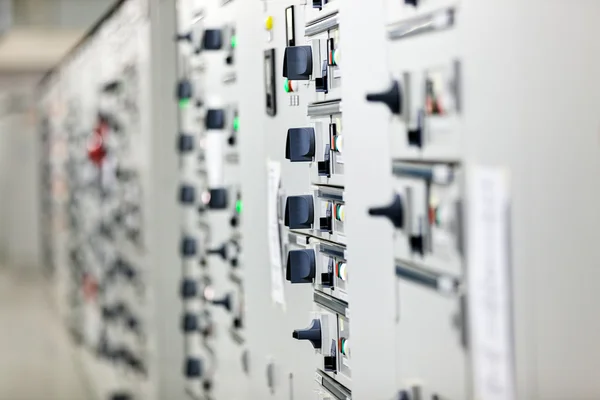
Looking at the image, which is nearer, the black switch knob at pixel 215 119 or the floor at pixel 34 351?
the black switch knob at pixel 215 119

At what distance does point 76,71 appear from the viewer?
788 cm

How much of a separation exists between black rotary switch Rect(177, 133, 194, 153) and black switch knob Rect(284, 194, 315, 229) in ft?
5.06

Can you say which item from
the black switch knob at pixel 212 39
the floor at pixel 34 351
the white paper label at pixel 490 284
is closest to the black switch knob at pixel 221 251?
the black switch knob at pixel 212 39

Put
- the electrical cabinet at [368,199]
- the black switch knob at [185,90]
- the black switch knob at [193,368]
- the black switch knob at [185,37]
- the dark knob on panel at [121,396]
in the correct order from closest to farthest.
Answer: the electrical cabinet at [368,199] → the black switch knob at [185,37] → the black switch knob at [185,90] → the black switch knob at [193,368] → the dark knob on panel at [121,396]

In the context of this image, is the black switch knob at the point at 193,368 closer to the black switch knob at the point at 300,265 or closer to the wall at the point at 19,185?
the black switch knob at the point at 300,265

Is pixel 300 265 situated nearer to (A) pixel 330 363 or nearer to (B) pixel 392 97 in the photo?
(A) pixel 330 363

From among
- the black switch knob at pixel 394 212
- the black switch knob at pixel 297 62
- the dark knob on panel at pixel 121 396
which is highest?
the black switch knob at pixel 297 62

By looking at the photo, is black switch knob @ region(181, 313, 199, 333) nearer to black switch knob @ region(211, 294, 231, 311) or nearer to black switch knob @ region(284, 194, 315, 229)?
black switch knob @ region(211, 294, 231, 311)

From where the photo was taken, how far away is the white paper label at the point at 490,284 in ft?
4.37

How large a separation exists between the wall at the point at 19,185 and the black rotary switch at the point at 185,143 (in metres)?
10.2

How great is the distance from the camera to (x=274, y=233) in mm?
2609

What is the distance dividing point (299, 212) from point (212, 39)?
1116 mm

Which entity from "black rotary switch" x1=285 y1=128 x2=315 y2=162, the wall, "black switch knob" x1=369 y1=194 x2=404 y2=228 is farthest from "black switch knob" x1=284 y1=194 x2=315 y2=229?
the wall

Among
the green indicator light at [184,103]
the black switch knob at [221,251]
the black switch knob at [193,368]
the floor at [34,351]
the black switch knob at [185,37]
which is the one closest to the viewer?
the black switch knob at [221,251]
